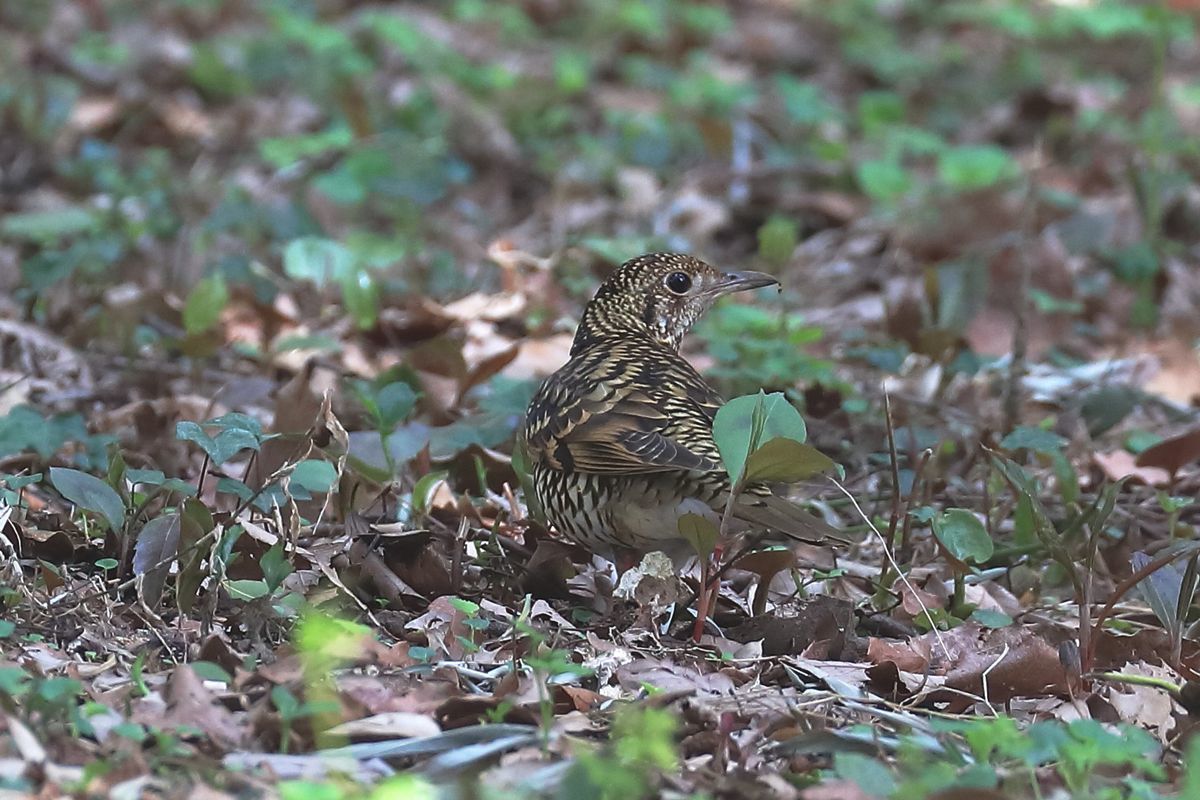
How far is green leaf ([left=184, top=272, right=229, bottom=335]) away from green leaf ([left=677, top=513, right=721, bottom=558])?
2.83 m

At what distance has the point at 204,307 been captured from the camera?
6.27 metres

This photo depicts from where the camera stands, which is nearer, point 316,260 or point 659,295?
point 659,295

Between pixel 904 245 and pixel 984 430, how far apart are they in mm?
3141

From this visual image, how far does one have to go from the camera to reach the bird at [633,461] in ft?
14.0

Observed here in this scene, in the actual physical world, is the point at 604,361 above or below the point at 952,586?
above

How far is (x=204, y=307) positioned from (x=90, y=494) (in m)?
2.29

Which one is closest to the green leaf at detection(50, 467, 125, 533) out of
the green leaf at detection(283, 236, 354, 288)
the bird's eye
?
the bird's eye

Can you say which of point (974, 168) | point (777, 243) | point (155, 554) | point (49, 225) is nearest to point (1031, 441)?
point (777, 243)

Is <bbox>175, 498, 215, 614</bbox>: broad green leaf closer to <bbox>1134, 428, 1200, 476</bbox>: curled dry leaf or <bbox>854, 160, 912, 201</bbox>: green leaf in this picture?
<bbox>1134, 428, 1200, 476</bbox>: curled dry leaf

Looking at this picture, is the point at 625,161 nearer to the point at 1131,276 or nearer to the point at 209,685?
the point at 1131,276

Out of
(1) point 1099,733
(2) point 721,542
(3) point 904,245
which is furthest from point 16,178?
(1) point 1099,733

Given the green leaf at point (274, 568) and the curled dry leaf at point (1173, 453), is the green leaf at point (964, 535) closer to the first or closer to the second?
the curled dry leaf at point (1173, 453)

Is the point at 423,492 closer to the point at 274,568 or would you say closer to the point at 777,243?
the point at 274,568

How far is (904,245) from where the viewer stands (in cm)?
870
